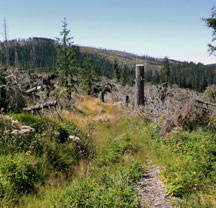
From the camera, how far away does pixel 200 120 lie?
727 cm

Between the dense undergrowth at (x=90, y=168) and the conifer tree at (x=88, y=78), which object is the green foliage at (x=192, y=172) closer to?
the dense undergrowth at (x=90, y=168)

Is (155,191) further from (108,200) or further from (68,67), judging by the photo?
(68,67)

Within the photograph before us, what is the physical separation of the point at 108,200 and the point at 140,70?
28.1 ft

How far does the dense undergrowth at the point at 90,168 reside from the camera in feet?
10.8

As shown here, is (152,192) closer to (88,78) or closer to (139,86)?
(139,86)

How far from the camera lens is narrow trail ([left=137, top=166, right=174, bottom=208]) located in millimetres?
3379

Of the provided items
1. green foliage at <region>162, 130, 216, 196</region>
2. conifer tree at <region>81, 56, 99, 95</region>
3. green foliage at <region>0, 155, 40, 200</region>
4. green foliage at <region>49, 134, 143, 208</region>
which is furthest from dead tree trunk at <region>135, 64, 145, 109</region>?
conifer tree at <region>81, 56, 99, 95</region>

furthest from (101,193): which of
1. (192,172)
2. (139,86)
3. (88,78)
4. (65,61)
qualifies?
(88,78)

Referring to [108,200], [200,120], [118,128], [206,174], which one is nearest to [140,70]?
[118,128]

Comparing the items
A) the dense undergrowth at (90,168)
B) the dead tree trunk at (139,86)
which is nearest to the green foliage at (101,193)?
the dense undergrowth at (90,168)

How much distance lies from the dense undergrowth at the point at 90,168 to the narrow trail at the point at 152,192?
0.13 meters

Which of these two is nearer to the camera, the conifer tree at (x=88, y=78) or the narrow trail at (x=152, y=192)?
the narrow trail at (x=152, y=192)

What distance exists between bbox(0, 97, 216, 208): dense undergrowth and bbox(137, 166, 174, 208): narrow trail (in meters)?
0.13

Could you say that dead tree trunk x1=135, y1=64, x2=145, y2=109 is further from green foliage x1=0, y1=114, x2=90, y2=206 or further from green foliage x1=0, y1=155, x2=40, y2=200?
green foliage x1=0, y1=155, x2=40, y2=200
